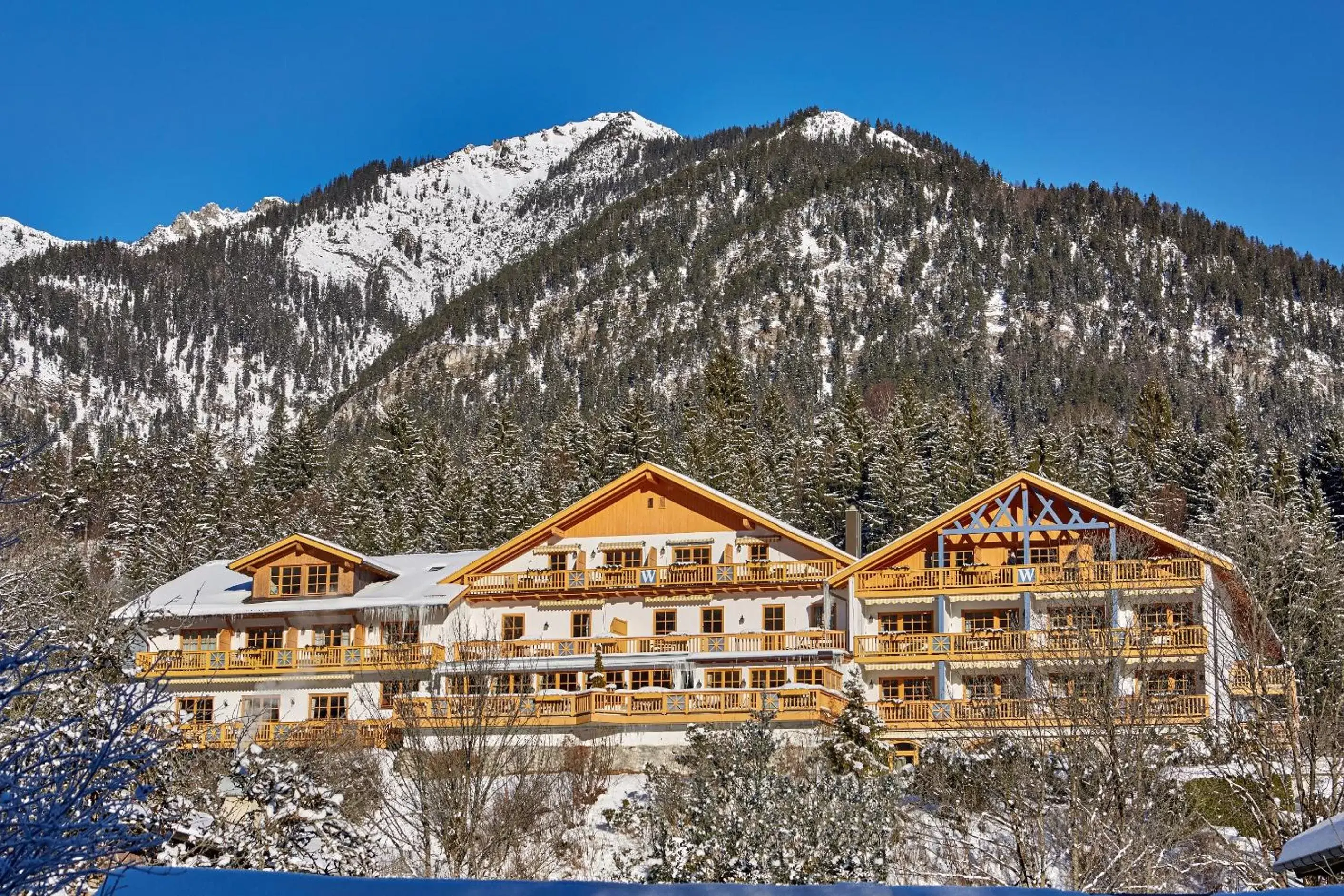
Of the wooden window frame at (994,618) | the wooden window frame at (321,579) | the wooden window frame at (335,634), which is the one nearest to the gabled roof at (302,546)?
the wooden window frame at (321,579)

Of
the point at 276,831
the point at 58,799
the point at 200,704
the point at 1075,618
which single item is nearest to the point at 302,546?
the point at 200,704

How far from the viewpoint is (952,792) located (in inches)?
1179

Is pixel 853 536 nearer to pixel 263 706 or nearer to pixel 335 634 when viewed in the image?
pixel 335 634

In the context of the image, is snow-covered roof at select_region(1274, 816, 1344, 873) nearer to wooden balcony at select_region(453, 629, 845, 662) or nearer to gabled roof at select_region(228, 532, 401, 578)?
wooden balcony at select_region(453, 629, 845, 662)

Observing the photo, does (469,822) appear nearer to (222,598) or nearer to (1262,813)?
(1262,813)

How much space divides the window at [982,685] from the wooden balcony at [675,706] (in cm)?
457

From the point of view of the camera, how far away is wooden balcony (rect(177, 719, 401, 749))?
40.0 m

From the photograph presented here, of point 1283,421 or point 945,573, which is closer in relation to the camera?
point 945,573

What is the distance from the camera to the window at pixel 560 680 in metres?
47.5

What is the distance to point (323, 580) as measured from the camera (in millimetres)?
50875

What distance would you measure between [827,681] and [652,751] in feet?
17.6

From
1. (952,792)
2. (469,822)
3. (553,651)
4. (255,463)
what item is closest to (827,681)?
(553,651)

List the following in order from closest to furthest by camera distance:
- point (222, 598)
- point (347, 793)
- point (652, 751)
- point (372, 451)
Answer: point (347, 793), point (652, 751), point (222, 598), point (372, 451)

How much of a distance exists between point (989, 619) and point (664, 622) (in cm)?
998
